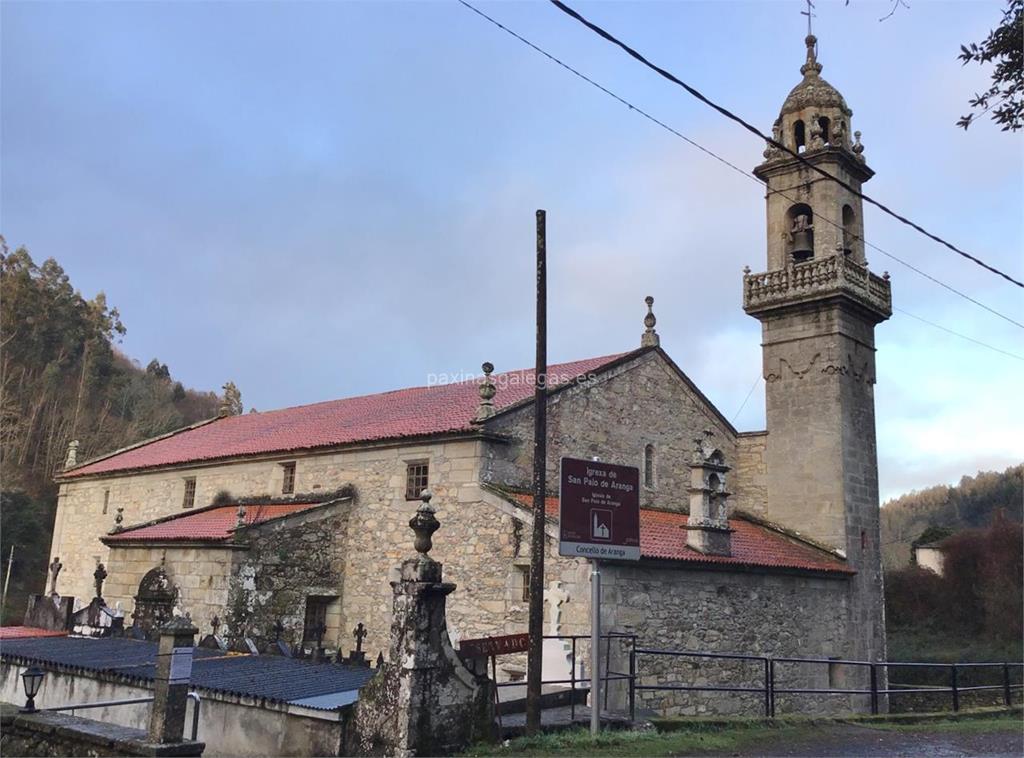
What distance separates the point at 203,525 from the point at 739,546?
40.8ft

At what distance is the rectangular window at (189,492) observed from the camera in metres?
25.6

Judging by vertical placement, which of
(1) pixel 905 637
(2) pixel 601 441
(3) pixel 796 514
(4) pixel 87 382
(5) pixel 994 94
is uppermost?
(4) pixel 87 382

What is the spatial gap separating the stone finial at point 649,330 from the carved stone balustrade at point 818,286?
285cm

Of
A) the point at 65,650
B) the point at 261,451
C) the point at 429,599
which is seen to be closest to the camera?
the point at 429,599

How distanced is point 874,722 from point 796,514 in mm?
8820

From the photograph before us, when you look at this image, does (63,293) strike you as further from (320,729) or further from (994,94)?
(994,94)

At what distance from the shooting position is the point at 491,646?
391 inches

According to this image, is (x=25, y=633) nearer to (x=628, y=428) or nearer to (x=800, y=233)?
(x=628, y=428)

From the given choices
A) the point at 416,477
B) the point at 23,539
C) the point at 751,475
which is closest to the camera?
the point at 416,477

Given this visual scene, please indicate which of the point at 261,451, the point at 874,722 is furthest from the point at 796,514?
the point at 261,451

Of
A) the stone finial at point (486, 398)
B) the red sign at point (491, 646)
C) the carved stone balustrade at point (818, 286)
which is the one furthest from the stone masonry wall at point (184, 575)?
the carved stone balustrade at point (818, 286)

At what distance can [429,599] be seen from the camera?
31.1ft

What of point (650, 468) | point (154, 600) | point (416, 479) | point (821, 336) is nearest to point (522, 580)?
point (416, 479)

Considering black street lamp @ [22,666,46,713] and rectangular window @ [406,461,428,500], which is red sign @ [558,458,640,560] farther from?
rectangular window @ [406,461,428,500]
